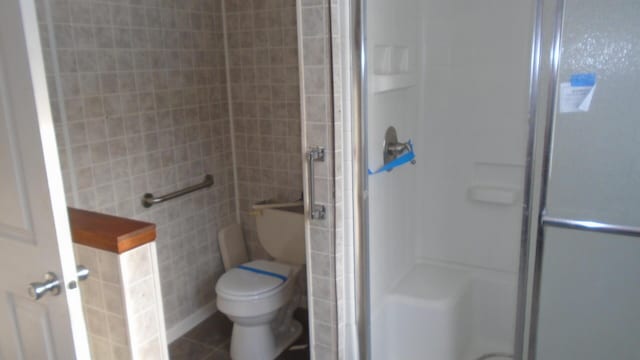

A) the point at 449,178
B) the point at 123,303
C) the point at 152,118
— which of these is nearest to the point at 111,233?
the point at 123,303

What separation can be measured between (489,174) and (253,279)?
1.34m

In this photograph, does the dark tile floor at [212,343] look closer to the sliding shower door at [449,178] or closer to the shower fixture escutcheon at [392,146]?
the sliding shower door at [449,178]

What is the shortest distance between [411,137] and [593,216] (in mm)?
987

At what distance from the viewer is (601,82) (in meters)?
1.80

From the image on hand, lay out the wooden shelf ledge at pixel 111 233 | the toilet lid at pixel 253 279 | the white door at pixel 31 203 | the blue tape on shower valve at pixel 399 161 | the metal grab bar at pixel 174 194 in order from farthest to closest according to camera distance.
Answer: the metal grab bar at pixel 174 194
the toilet lid at pixel 253 279
the blue tape on shower valve at pixel 399 161
the wooden shelf ledge at pixel 111 233
the white door at pixel 31 203

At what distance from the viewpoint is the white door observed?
1.21m

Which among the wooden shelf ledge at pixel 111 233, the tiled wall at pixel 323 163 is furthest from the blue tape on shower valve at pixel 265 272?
the wooden shelf ledge at pixel 111 233

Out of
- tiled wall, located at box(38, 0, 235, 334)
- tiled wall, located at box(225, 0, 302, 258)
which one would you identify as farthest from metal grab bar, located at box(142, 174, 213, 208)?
tiled wall, located at box(225, 0, 302, 258)

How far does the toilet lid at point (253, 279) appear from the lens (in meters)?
2.50

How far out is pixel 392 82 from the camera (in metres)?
2.25

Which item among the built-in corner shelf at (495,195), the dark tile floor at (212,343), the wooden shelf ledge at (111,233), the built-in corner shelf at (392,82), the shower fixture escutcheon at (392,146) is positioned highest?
the built-in corner shelf at (392,82)

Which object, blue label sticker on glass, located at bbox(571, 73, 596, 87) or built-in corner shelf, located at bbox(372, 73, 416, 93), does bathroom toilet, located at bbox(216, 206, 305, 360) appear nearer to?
built-in corner shelf, located at bbox(372, 73, 416, 93)

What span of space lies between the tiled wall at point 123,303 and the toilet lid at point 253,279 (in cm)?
85

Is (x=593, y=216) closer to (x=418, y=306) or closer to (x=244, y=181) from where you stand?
(x=418, y=306)
